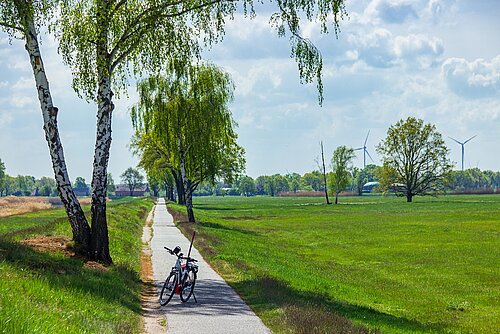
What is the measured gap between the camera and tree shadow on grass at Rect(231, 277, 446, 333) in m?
12.3

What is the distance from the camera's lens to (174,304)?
15.6 m

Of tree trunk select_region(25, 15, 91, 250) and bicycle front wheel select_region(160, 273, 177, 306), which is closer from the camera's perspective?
bicycle front wheel select_region(160, 273, 177, 306)

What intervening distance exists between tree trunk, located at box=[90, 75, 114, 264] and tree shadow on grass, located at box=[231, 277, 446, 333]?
13.5 ft

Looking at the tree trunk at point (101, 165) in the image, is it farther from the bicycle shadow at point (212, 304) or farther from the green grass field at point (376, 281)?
the green grass field at point (376, 281)

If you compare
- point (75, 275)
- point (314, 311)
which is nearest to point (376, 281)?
point (314, 311)

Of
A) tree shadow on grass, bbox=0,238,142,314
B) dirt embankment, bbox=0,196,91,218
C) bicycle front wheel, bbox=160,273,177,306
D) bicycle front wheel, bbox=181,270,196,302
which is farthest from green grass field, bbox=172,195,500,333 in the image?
dirt embankment, bbox=0,196,91,218

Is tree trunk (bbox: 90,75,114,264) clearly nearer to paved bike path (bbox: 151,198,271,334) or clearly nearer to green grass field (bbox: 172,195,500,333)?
paved bike path (bbox: 151,198,271,334)

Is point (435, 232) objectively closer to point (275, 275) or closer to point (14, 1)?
point (275, 275)

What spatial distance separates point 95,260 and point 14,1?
7.28 meters

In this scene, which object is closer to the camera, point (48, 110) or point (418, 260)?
point (48, 110)

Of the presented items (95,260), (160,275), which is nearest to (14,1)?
(95,260)

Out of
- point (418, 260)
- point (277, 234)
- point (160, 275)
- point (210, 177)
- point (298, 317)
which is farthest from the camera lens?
point (210, 177)

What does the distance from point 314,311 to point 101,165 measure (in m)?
9.11

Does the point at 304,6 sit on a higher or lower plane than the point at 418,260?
higher
